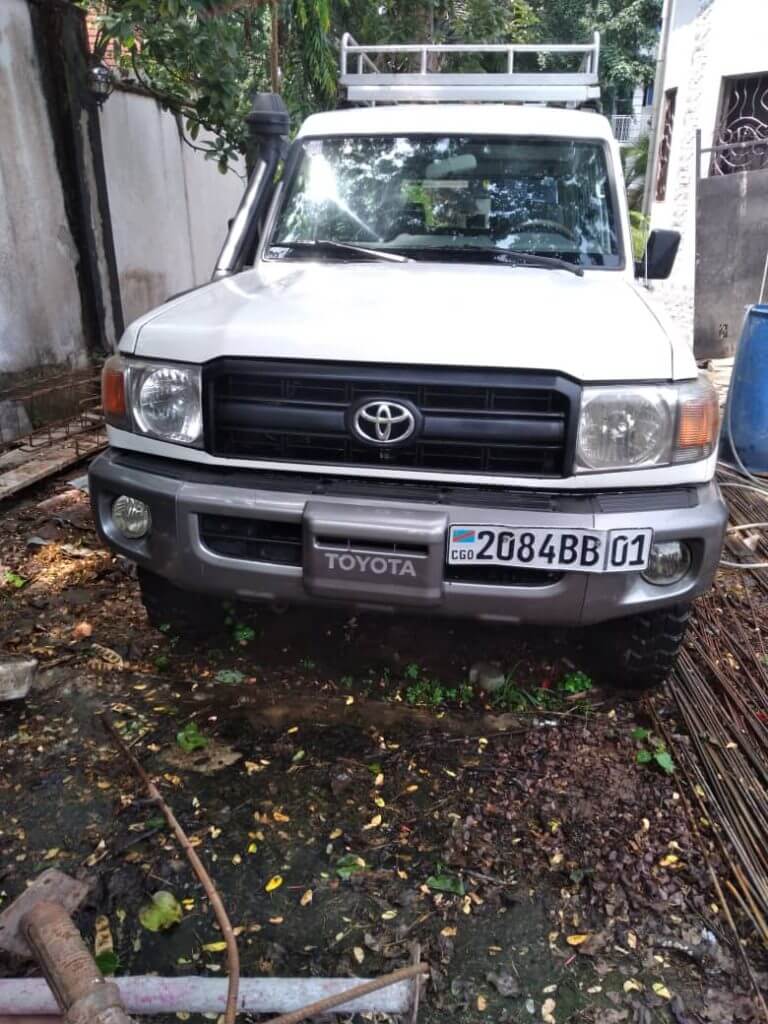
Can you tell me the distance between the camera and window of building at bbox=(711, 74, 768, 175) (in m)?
10.3

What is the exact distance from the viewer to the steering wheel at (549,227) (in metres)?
3.23

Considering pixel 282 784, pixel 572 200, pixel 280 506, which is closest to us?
pixel 280 506

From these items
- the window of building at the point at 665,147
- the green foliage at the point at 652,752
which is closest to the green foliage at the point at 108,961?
the green foliage at the point at 652,752

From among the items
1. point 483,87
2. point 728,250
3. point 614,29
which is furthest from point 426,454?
point 614,29

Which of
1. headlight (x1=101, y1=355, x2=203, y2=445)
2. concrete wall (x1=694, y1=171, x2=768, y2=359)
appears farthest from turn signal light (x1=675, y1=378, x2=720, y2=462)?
concrete wall (x1=694, y1=171, x2=768, y2=359)

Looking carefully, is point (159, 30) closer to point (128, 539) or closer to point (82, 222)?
point (82, 222)

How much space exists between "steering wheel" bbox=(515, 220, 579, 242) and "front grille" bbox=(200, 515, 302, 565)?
1.77 meters

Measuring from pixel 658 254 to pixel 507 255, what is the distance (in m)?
0.75

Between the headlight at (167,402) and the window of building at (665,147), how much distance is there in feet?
41.9

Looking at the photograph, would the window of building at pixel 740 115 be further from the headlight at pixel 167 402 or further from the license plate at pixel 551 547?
the headlight at pixel 167 402

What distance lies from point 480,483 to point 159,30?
16.6 ft

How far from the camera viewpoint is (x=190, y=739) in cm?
261

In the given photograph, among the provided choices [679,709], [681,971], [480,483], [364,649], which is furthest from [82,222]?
[681,971]

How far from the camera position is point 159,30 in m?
5.58
